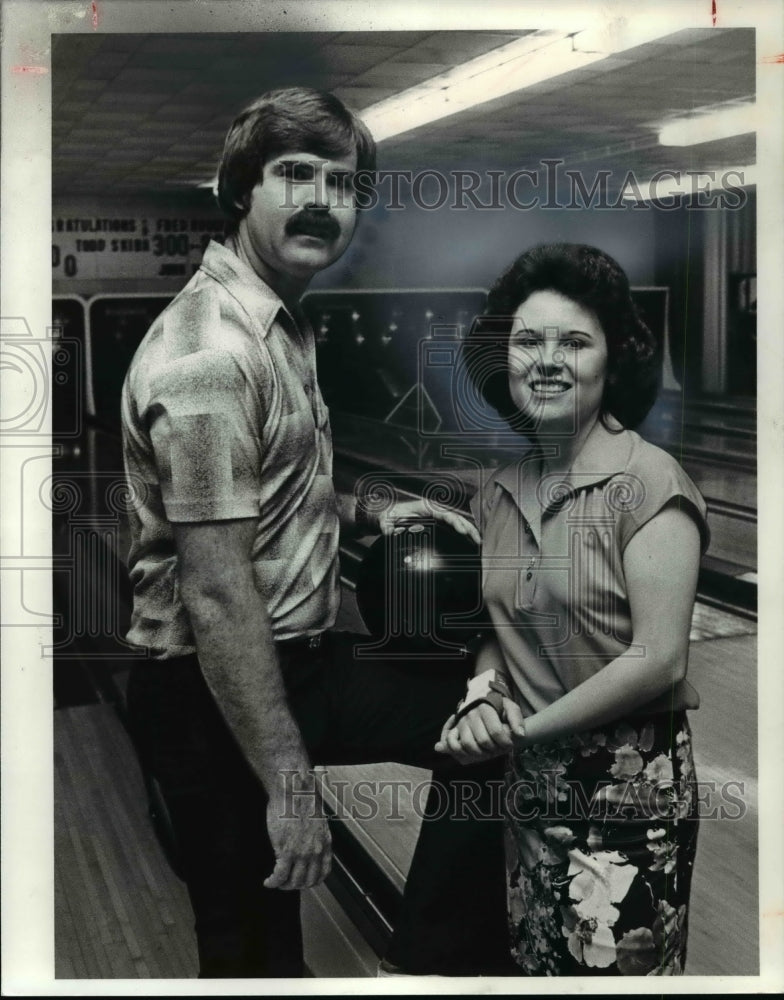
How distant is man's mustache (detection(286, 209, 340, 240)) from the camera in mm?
2387

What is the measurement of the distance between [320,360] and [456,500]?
0.39 metres

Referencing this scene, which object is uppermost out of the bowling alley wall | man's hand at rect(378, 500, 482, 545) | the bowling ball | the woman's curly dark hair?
the bowling alley wall

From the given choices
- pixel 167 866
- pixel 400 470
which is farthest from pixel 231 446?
pixel 167 866

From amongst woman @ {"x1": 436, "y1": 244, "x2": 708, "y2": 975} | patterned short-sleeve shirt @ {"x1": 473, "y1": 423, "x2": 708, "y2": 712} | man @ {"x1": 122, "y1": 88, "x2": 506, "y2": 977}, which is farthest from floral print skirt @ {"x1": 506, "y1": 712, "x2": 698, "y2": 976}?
man @ {"x1": 122, "y1": 88, "x2": 506, "y2": 977}

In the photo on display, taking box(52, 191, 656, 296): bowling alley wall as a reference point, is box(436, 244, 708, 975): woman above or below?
below

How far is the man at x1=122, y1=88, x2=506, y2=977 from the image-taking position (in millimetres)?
2361

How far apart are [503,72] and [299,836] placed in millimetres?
1569

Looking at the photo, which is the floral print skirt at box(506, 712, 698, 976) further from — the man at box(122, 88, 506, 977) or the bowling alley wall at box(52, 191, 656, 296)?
the bowling alley wall at box(52, 191, 656, 296)

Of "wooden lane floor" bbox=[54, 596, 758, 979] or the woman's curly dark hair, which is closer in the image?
the woman's curly dark hair

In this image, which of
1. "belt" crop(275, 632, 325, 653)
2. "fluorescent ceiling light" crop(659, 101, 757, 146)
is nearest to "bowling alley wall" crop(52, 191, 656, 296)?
"fluorescent ceiling light" crop(659, 101, 757, 146)

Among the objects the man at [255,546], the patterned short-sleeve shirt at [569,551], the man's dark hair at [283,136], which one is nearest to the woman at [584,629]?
the patterned short-sleeve shirt at [569,551]

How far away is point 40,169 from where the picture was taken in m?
2.47

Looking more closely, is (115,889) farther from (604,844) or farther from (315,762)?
(604,844)

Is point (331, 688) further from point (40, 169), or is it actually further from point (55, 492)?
point (40, 169)
